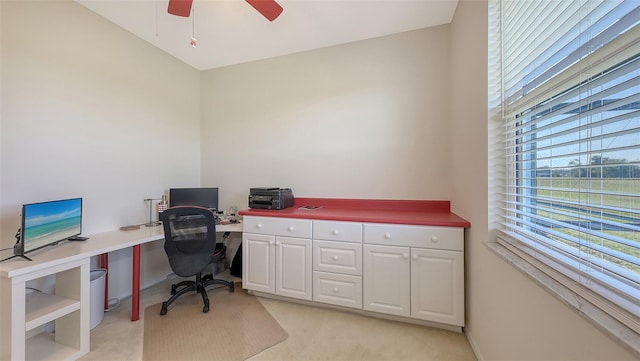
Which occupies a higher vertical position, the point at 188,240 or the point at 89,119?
the point at 89,119

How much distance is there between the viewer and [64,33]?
78.2 inches

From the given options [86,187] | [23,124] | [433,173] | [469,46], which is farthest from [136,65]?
[433,173]

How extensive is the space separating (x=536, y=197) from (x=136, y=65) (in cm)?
356

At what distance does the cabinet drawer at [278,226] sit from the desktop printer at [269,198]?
214mm

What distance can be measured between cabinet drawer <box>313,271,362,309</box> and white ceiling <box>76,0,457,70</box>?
2.41 meters

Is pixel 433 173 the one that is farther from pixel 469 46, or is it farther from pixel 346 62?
pixel 346 62

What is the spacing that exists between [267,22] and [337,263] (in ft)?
7.83

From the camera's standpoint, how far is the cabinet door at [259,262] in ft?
7.74

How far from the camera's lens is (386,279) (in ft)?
6.59

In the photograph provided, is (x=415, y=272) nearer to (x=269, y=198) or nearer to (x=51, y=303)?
(x=269, y=198)

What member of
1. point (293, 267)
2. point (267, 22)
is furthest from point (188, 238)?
point (267, 22)

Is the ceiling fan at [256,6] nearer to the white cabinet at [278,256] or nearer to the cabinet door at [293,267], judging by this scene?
the white cabinet at [278,256]

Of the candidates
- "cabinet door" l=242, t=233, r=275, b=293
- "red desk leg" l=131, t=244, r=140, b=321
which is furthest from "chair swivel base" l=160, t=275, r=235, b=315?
"cabinet door" l=242, t=233, r=275, b=293

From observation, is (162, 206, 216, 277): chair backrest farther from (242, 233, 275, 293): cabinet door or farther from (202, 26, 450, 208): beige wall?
(202, 26, 450, 208): beige wall
